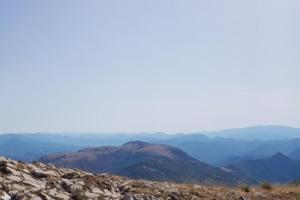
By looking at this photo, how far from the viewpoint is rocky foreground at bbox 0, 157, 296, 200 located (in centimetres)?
1378

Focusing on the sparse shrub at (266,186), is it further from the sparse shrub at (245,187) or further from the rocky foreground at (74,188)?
the rocky foreground at (74,188)

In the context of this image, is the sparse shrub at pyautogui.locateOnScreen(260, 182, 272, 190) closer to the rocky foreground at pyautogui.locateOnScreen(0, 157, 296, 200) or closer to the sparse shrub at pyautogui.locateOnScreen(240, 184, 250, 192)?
the sparse shrub at pyautogui.locateOnScreen(240, 184, 250, 192)

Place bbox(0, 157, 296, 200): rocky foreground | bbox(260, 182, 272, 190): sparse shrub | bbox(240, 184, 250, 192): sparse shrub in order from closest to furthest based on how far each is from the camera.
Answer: bbox(0, 157, 296, 200): rocky foreground
bbox(240, 184, 250, 192): sparse shrub
bbox(260, 182, 272, 190): sparse shrub

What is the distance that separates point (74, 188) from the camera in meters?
14.9

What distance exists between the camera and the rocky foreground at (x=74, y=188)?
13781 mm

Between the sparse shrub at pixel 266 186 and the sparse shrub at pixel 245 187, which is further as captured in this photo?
the sparse shrub at pixel 266 186

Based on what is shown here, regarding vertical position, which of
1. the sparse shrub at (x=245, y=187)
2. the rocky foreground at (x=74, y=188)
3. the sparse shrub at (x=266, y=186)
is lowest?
the sparse shrub at (x=266, y=186)

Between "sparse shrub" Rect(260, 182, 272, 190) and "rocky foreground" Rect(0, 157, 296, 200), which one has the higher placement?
"rocky foreground" Rect(0, 157, 296, 200)

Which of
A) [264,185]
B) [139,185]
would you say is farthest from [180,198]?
[264,185]

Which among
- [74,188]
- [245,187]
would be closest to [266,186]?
[245,187]

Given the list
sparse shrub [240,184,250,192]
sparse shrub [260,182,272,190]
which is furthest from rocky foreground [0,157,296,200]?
sparse shrub [260,182,272,190]

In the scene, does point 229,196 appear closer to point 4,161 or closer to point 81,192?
point 81,192

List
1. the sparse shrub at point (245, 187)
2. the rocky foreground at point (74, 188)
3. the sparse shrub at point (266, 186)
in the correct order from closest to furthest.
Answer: the rocky foreground at point (74, 188), the sparse shrub at point (245, 187), the sparse shrub at point (266, 186)

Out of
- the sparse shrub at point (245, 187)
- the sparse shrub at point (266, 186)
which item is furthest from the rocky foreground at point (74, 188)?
the sparse shrub at point (266, 186)
